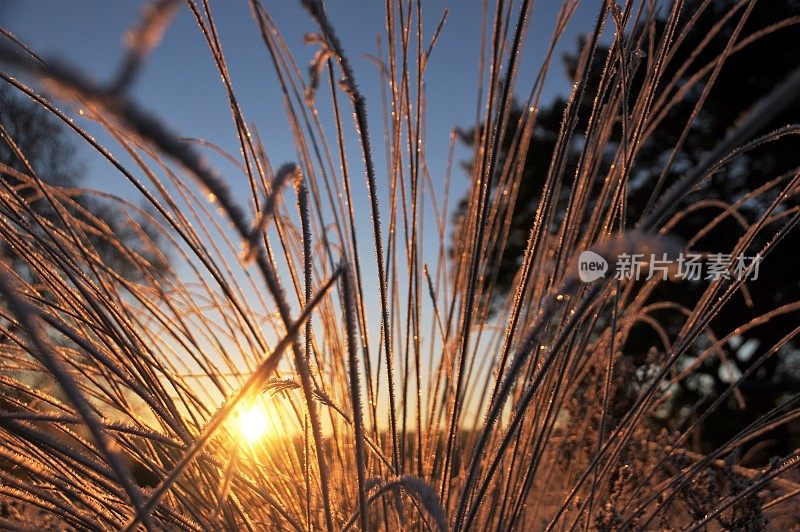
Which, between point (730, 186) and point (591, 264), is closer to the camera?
point (591, 264)

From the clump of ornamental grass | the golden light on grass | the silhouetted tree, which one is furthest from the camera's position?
the silhouetted tree

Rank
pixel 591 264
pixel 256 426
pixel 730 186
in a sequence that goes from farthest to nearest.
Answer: pixel 730 186
pixel 256 426
pixel 591 264

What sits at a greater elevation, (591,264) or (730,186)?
(730,186)

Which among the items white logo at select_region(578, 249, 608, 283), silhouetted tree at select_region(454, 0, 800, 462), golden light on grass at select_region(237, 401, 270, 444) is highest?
silhouetted tree at select_region(454, 0, 800, 462)

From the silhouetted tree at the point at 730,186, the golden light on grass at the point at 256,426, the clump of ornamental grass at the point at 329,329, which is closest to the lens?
the clump of ornamental grass at the point at 329,329

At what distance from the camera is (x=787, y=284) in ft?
20.0

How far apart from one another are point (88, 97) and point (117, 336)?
1.60 feet

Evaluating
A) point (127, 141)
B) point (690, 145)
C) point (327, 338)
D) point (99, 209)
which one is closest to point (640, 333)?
point (690, 145)

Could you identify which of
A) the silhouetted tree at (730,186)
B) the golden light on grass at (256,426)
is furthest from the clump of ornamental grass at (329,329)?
the silhouetted tree at (730,186)

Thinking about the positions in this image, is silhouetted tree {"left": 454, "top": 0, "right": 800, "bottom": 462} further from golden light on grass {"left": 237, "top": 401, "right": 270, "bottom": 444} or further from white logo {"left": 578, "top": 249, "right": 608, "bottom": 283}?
white logo {"left": 578, "top": 249, "right": 608, "bottom": 283}

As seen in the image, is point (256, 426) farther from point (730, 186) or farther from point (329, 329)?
point (730, 186)

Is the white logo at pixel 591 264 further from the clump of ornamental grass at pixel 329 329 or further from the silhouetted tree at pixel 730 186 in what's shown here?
the silhouetted tree at pixel 730 186

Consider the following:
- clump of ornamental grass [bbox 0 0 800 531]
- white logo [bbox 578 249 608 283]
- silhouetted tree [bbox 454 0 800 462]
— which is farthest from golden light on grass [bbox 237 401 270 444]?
silhouetted tree [bbox 454 0 800 462]

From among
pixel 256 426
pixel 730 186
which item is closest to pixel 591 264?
pixel 256 426
